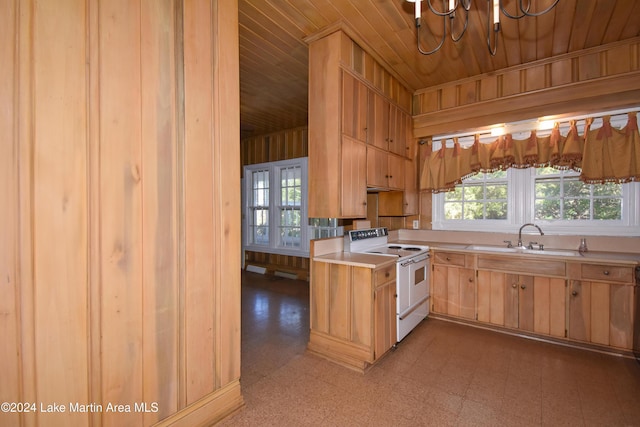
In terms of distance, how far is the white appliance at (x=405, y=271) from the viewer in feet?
8.86

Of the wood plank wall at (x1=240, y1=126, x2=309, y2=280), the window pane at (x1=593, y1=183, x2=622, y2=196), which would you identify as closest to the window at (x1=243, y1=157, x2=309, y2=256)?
the wood plank wall at (x1=240, y1=126, x2=309, y2=280)

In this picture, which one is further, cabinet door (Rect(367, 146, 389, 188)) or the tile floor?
cabinet door (Rect(367, 146, 389, 188))

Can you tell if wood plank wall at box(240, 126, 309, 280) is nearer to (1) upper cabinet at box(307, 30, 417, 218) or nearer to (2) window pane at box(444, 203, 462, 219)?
(1) upper cabinet at box(307, 30, 417, 218)

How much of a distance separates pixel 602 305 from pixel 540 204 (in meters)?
1.19

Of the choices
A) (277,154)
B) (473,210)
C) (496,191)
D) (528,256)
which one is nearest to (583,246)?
(528,256)

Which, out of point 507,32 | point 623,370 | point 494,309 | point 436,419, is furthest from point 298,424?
point 507,32

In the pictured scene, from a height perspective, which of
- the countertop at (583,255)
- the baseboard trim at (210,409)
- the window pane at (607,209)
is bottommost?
the baseboard trim at (210,409)

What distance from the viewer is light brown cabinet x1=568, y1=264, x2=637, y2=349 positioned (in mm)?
2494

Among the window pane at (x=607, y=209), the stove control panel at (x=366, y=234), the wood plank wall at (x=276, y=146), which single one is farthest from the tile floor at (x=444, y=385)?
the wood plank wall at (x=276, y=146)

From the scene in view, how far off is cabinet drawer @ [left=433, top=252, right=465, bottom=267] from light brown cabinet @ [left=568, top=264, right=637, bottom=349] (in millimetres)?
935

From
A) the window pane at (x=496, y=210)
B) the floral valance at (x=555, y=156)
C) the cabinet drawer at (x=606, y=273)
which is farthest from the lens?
the window pane at (x=496, y=210)

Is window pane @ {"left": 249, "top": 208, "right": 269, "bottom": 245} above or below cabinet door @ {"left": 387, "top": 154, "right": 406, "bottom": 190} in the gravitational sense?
below

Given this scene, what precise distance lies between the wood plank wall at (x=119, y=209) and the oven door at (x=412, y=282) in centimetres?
151

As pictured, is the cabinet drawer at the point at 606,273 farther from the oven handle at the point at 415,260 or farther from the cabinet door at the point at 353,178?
the cabinet door at the point at 353,178
